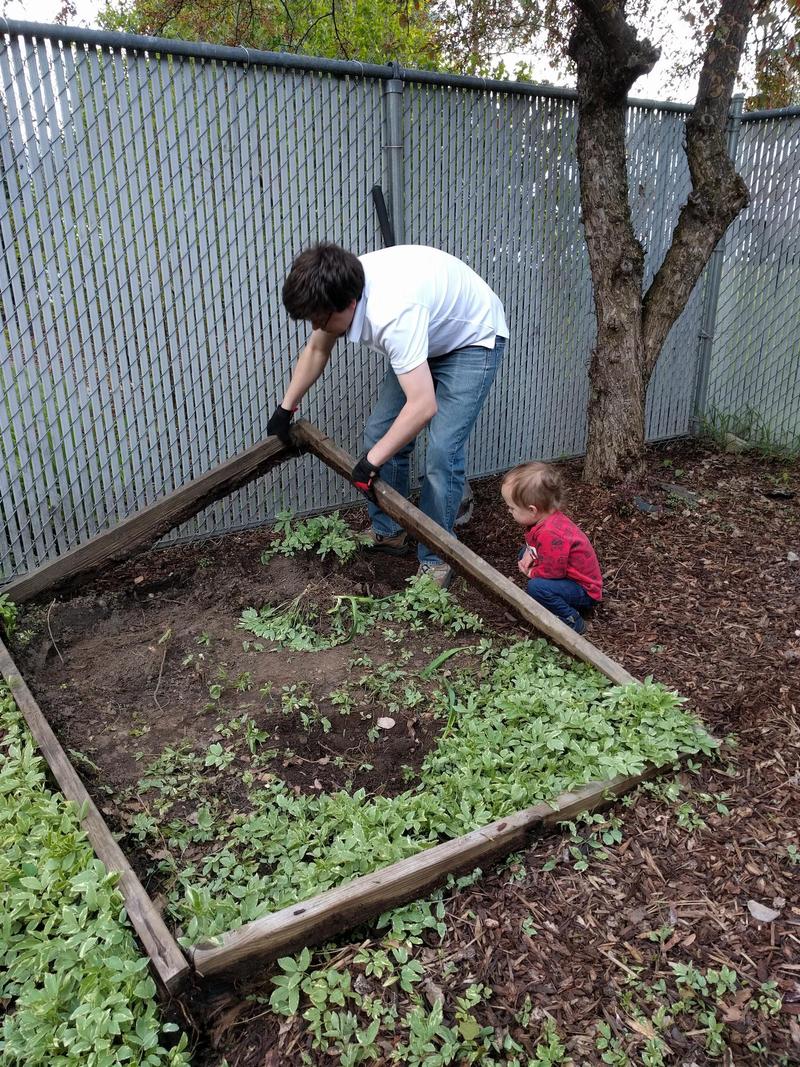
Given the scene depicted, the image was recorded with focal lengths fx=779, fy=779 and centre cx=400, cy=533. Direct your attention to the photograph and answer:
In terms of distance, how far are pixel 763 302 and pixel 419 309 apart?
4.53m

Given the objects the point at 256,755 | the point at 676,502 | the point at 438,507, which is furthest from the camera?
the point at 676,502

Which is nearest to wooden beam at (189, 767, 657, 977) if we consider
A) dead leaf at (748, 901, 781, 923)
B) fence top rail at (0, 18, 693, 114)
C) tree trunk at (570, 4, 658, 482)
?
dead leaf at (748, 901, 781, 923)

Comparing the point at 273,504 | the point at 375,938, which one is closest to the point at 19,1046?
the point at 375,938

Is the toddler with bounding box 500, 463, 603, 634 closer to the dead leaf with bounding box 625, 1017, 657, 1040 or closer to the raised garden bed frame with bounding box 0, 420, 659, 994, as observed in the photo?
the raised garden bed frame with bounding box 0, 420, 659, 994

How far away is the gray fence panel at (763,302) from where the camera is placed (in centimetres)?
632

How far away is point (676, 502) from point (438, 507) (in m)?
2.08

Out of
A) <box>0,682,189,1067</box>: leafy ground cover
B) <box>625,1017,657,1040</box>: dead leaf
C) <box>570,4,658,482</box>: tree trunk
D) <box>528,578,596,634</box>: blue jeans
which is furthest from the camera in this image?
<box>570,4,658,482</box>: tree trunk

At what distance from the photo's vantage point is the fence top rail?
3543mm

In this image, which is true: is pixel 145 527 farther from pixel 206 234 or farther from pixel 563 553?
pixel 563 553

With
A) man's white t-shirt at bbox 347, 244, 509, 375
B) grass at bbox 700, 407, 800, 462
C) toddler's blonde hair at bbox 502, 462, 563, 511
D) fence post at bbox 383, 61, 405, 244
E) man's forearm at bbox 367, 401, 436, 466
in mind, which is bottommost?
grass at bbox 700, 407, 800, 462

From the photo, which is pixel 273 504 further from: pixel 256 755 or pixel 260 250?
pixel 256 755

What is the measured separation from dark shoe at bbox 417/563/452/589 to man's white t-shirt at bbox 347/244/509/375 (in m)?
1.05

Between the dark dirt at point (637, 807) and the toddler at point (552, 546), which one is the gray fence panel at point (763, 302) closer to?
the dark dirt at point (637, 807)

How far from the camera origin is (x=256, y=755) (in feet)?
9.19
